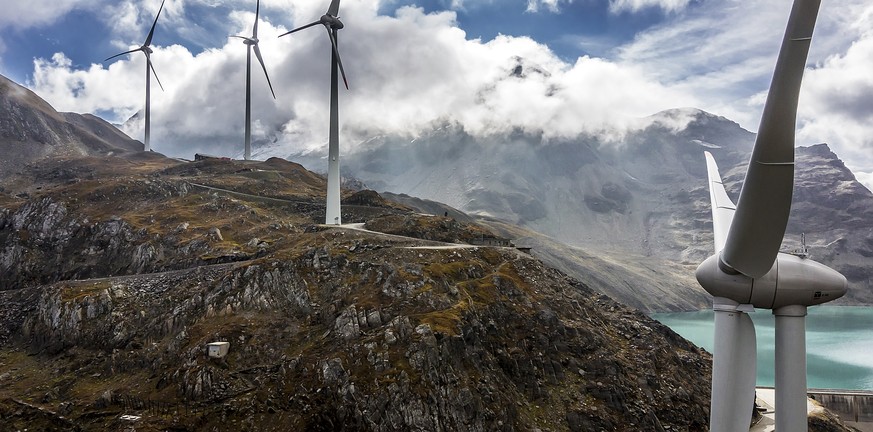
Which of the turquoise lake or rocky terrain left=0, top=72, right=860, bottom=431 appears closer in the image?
rocky terrain left=0, top=72, right=860, bottom=431

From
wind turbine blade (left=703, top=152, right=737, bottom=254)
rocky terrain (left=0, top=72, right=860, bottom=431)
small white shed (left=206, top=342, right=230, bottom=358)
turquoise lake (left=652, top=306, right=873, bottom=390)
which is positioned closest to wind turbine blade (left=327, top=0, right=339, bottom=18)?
rocky terrain (left=0, top=72, right=860, bottom=431)

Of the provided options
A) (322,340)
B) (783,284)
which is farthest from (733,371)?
(322,340)

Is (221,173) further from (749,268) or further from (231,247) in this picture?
(749,268)

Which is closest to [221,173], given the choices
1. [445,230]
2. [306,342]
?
[445,230]

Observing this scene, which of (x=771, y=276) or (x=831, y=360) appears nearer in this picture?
(x=771, y=276)

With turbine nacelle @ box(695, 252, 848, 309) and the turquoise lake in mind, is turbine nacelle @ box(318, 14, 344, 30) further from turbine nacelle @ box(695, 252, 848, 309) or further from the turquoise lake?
the turquoise lake

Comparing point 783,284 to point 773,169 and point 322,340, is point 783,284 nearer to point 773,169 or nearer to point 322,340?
point 773,169
